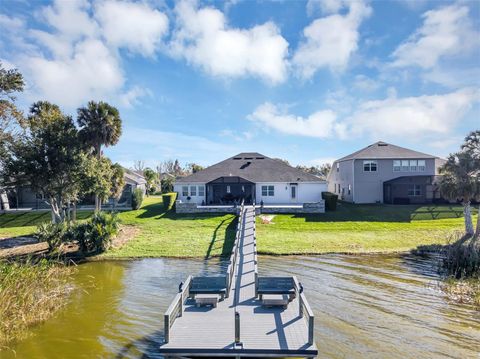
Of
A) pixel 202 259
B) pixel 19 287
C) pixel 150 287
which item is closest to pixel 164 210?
pixel 202 259

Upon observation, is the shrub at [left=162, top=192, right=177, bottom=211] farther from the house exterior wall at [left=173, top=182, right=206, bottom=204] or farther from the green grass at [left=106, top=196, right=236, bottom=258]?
the house exterior wall at [left=173, top=182, right=206, bottom=204]

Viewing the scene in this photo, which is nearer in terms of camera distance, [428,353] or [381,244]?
[428,353]

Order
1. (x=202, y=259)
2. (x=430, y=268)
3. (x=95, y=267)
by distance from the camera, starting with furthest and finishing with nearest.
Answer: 1. (x=202, y=259)
2. (x=95, y=267)
3. (x=430, y=268)

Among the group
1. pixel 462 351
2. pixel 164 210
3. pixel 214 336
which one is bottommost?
pixel 462 351

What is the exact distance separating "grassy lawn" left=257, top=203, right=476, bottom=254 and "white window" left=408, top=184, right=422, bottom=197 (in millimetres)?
2347

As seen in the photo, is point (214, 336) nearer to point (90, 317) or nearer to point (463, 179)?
point (90, 317)

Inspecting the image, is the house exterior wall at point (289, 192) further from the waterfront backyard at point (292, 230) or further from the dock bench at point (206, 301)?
the dock bench at point (206, 301)

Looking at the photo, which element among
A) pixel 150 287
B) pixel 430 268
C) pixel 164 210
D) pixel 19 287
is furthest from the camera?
pixel 164 210

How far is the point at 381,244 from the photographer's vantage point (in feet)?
77.6

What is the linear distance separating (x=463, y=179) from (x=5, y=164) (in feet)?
107

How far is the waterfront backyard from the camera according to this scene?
901 inches

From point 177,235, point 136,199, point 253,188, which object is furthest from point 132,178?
point 177,235

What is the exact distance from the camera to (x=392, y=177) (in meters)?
38.4

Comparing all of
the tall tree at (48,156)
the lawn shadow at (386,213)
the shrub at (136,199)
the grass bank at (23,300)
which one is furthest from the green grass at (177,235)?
the grass bank at (23,300)
